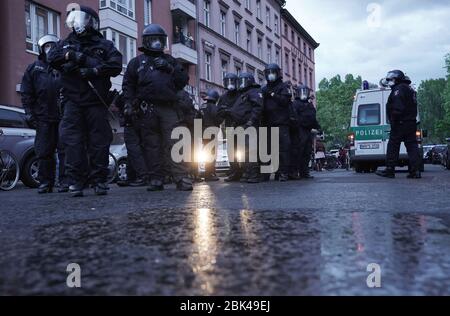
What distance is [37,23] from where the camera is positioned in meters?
16.9

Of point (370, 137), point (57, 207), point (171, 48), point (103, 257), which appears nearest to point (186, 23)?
point (171, 48)

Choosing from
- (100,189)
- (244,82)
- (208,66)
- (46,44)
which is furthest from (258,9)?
(100,189)

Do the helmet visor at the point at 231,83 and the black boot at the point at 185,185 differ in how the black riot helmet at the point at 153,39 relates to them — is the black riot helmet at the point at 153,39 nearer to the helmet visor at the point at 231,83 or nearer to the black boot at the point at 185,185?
the black boot at the point at 185,185

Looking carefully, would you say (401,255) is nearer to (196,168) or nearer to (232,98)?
(232,98)

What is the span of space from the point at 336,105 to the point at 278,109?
227 ft

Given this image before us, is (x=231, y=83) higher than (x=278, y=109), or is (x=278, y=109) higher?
(x=231, y=83)

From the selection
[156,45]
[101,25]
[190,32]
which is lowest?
[156,45]

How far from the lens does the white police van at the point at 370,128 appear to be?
1390 cm

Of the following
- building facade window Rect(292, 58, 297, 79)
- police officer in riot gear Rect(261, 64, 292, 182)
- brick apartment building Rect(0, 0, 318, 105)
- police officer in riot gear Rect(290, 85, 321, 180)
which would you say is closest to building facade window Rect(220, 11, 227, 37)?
brick apartment building Rect(0, 0, 318, 105)

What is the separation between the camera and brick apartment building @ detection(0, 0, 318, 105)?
1577 centimetres

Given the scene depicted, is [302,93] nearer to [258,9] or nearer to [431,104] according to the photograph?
[258,9]

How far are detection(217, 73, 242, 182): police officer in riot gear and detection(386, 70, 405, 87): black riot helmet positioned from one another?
103 inches
